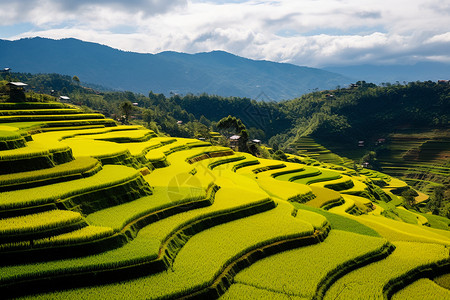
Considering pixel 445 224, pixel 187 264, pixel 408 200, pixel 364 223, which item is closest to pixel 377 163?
pixel 408 200

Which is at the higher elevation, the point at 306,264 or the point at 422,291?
the point at 306,264

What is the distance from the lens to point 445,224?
4056 cm

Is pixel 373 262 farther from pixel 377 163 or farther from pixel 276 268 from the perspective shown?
pixel 377 163

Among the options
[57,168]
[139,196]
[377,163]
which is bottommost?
[377,163]

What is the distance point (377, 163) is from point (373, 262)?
3707 inches

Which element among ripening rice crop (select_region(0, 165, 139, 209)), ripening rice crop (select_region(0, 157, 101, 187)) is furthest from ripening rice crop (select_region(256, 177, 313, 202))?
ripening rice crop (select_region(0, 157, 101, 187))

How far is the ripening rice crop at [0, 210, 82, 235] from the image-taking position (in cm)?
1394

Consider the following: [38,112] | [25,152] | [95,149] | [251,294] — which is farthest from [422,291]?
[38,112]

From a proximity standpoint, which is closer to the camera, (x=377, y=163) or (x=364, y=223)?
(x=364, y=223)

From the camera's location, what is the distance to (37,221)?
14.9 metres

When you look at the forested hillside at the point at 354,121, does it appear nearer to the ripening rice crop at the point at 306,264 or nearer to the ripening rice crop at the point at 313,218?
the ripening rice crop at the point at 313,218

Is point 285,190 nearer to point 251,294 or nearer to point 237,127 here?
point 251,294

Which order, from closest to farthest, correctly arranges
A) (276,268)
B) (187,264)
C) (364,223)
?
(187,264) → (276,268) → (364,223)

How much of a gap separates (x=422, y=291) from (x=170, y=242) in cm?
1339
